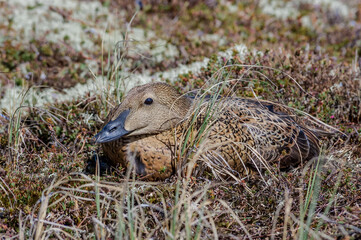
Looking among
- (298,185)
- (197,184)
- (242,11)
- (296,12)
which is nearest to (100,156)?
(197,184)

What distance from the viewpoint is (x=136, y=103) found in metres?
4.37

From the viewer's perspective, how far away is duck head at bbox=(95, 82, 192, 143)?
13.9 feet

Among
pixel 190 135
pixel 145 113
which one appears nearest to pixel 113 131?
pixel 145 113

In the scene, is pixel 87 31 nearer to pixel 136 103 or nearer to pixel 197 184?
pixel 136 103

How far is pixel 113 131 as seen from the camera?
421 cm

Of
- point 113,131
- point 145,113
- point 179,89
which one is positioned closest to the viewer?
point 113,131

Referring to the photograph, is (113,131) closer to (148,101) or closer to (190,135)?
(148,101)

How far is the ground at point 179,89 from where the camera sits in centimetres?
360

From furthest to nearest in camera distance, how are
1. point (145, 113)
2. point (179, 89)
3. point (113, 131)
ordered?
point (179, 89) < point (145, 113) < point (113, 131)

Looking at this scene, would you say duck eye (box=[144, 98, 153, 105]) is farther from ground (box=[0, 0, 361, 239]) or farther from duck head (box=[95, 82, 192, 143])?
ground (box=[0, 0, 361, 239])

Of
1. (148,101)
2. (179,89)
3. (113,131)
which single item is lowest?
(179,89)

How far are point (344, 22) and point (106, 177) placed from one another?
632 centimetres

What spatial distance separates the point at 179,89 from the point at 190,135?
62.5 inches

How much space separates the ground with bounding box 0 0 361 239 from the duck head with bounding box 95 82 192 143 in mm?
419
